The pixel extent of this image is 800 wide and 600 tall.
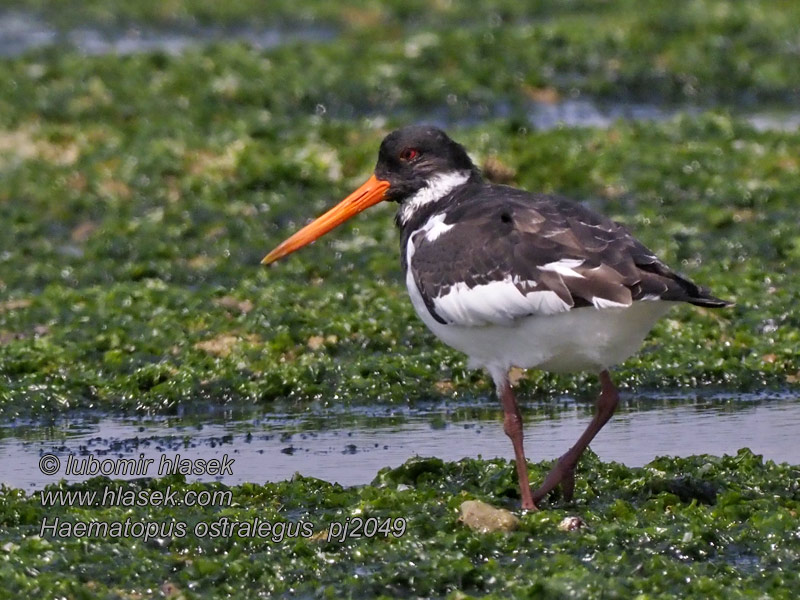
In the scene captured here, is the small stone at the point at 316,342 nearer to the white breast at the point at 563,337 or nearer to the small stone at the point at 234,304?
the small stone at the point at 234,304

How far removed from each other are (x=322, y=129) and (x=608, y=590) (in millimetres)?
8843

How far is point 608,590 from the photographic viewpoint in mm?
5285

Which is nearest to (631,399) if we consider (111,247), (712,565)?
(712,565)

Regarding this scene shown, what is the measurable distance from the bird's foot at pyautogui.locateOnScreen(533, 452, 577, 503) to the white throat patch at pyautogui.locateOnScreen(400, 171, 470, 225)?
159 centimetres

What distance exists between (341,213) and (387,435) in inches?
49.2

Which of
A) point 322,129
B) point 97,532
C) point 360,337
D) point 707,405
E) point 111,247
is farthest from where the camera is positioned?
point 322,129

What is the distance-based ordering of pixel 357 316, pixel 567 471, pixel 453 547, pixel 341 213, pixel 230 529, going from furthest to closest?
1. pixel 357 316
2. pixel 341 213
3. pixel 567 471
4. pixel 230 529
5. pixel 453 547

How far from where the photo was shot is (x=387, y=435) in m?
8.04

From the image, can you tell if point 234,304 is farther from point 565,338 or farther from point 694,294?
point 694,294

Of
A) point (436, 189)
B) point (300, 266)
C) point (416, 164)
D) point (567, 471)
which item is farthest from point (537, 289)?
point (300, 266)

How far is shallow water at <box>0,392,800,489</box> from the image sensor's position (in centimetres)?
743

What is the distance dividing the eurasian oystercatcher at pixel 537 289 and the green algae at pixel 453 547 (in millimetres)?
434

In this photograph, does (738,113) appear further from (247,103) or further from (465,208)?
(465,208)

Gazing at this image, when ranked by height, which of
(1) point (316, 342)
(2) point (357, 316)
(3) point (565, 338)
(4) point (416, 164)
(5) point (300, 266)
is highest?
(4) point (416, 164)
